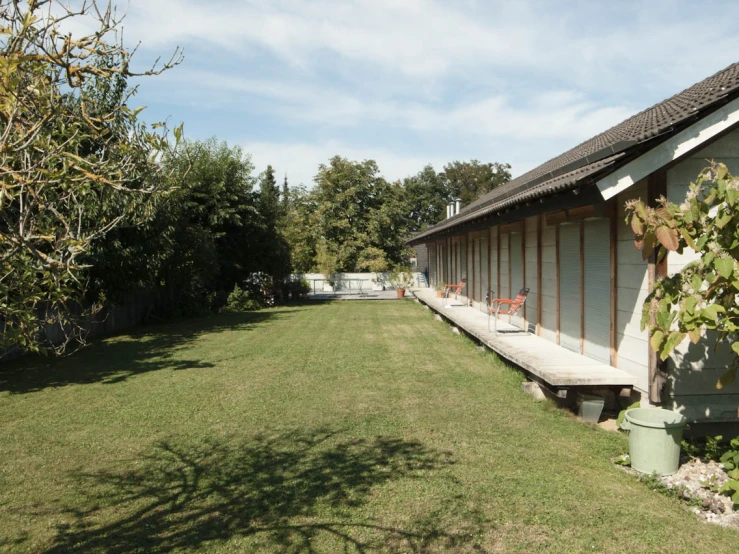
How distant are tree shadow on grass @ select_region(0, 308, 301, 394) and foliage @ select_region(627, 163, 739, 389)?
795cm

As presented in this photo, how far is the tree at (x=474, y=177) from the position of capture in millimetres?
64625

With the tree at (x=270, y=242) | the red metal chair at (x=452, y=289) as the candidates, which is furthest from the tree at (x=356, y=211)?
the red metal chair at (x=452, y=289)

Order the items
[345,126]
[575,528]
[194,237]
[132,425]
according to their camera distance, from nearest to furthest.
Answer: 1. [575,528]
2. [132,425]
3. [194,237]
4. [345,126]

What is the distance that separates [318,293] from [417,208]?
38.0m

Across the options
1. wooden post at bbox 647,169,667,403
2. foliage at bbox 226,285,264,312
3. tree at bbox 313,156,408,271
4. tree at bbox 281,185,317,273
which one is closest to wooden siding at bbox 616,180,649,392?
wooden post at bbox 647,169,667,403

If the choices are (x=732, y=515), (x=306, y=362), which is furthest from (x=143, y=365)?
(x=732, y=515)

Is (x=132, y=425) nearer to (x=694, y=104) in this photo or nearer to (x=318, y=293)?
(x=694, y=104)

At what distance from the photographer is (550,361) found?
280 inches

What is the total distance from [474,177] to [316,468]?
210 ft

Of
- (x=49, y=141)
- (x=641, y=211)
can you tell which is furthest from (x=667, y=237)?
(x=49, y=141)

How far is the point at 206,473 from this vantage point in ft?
15.3

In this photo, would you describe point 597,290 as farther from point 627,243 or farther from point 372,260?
point 372,260

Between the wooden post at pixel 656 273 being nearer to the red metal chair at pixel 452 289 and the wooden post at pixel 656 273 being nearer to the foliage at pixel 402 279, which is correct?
the red metal chair at pixel 452 289

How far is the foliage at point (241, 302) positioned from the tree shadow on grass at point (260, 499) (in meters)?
17.8
